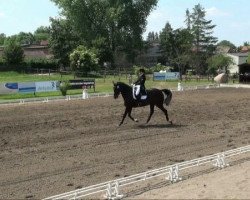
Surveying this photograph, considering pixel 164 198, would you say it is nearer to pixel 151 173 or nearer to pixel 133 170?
pixel 151 173

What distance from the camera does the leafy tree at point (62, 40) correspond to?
77000 millimetres

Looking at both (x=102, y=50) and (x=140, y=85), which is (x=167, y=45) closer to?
(x=102, y=50)

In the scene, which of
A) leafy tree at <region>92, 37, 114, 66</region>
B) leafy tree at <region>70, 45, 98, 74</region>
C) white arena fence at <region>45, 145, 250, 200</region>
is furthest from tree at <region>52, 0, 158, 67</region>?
white arena fence at <region>45, 145, 250, 200</region>

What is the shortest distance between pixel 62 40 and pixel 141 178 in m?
68.4

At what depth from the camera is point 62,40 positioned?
79000 mm

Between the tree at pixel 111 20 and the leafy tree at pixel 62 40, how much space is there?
1.30m

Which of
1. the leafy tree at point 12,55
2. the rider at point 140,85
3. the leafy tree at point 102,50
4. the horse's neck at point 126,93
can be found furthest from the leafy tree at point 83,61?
the horse's neck at point 126,93

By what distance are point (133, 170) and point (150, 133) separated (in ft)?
20.8

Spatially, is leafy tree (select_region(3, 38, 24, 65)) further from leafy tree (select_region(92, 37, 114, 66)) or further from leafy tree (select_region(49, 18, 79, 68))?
leafy tree (select_region(92, 37, 114, 66))

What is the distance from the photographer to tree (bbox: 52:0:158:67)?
264 feet

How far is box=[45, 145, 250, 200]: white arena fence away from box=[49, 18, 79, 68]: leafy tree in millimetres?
63076

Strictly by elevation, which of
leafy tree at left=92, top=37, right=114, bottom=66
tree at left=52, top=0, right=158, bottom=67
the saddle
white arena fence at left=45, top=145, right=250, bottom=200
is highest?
tree at left=52, top=0, right=158, bottom=67

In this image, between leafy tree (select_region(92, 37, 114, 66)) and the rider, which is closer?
the rider

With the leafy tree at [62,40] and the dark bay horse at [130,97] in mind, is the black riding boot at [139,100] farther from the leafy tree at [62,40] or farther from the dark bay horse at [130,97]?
the leafy tree at [62,40]
